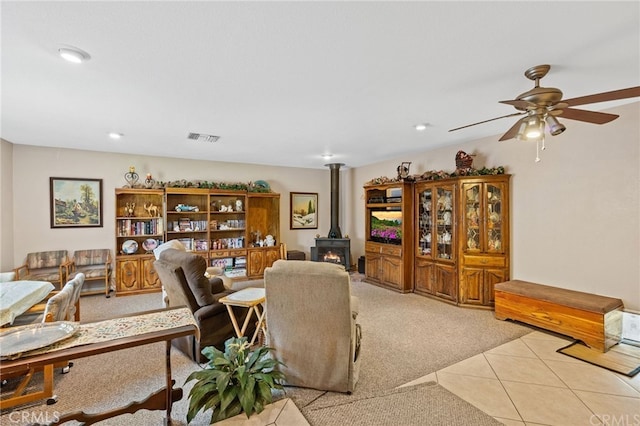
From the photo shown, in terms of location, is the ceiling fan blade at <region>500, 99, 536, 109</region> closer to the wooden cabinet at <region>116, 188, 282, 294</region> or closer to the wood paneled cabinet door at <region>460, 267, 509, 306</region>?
the wood paneled cabinet door at <region>460, 267, 509, 306</region>

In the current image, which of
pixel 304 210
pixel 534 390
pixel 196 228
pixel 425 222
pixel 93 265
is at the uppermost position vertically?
pixel 304 210

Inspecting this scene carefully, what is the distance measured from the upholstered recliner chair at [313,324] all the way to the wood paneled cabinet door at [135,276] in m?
4.13

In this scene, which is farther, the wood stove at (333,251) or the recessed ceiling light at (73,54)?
the wood stove at (333,251)

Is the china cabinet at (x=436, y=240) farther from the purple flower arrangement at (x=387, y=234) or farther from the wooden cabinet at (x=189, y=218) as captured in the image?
the wooden cabinet at (x=189, y=218)

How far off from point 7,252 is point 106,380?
150 inches

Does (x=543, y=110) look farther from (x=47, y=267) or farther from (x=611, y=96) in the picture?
(x=47, y=267)

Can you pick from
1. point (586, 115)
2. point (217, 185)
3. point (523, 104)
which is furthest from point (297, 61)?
point (217, 185)

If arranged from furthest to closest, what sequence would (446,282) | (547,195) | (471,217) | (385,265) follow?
(385,265)
(446,282)
(471,217)
(547,195)

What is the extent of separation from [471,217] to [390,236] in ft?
5.42

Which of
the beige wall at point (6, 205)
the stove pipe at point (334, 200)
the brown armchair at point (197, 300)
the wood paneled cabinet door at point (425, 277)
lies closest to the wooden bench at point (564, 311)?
the wood paneled cabinet door at point (425, 277)

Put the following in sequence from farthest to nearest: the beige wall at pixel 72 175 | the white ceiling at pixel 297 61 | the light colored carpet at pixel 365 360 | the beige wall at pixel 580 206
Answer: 1. the beige wall at pixel 72 175
2. the beige wall at pixel 580 206
3. the light colored carpet at pixel 365 360
4. the white ceiling at pixel 297 61

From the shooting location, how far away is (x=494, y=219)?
4613mm

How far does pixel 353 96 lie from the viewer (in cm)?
304

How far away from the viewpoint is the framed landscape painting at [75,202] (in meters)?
5.31
